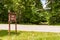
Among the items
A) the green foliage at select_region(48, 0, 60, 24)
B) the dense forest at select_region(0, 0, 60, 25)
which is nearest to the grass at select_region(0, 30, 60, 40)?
the dense forest at select_region(0, 0, 60, 25)

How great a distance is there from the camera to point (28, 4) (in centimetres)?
2345

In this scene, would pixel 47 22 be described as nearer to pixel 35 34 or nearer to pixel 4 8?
pixel 4 8

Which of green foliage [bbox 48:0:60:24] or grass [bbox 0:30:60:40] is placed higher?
green foliage [bbox 48:0:60:24]

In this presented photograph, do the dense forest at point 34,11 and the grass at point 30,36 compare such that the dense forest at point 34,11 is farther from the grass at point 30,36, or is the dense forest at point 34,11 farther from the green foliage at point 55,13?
the grass at point 30,36

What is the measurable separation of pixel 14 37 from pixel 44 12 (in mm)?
11152

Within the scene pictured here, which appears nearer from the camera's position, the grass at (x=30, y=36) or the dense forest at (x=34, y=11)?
the grass at (x=30, y=36)

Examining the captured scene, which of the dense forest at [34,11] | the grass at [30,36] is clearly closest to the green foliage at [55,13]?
the dense forest at [34,11]

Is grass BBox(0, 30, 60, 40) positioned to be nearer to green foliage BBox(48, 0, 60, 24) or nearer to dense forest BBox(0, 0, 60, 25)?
dense forest BBox(0, 0, 60, 25)

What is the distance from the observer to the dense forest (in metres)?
22.8

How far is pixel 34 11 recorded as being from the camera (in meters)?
23.3

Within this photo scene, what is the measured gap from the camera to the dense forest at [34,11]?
74.9 ft

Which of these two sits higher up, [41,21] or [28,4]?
[28,4]

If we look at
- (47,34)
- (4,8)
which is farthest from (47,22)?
(47,34)

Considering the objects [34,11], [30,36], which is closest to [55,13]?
[34,11]
